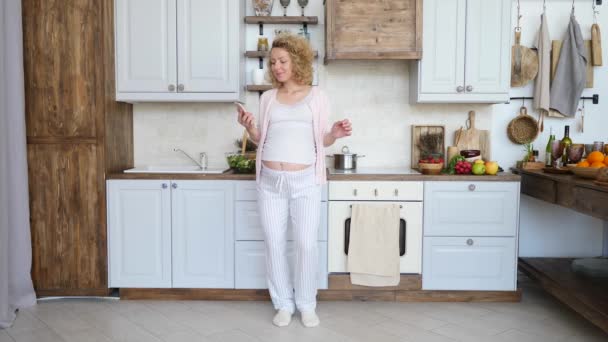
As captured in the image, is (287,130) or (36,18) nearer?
(287,130)

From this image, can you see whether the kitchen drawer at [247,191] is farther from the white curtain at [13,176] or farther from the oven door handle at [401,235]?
the white curtain at [13,176]

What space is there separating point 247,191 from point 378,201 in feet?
2.76

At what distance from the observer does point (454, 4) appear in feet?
11.0

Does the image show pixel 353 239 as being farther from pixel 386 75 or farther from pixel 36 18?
pixel 36 18

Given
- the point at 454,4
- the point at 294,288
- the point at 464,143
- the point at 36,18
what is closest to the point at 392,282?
the point at 294,288

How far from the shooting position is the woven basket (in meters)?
3.69

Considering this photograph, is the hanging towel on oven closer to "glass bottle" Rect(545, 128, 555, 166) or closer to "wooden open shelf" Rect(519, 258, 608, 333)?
"wooden open shelf" Rect(519, 258, 608, 333)

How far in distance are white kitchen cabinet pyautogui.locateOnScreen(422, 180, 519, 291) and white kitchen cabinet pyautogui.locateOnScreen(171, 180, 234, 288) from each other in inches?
50.1

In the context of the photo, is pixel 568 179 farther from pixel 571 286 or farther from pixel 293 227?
pixel 293 227

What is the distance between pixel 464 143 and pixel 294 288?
66.0 inches

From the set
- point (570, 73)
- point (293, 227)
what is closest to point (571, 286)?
point (570, 73)

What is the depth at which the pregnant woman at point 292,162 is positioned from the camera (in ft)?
9.04

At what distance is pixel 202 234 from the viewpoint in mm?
3275

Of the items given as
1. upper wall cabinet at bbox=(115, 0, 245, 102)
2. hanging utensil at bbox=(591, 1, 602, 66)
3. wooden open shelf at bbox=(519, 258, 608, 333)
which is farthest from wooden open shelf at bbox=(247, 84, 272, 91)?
hanging utensil at bbox=(591, 1, 602, 66)
